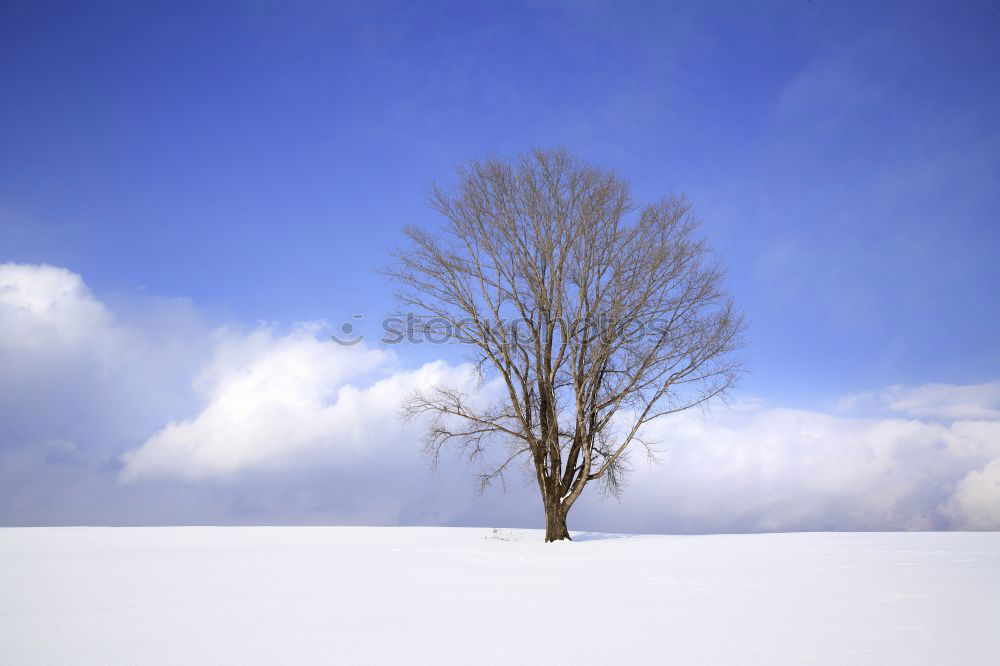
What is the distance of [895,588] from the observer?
5.81 m

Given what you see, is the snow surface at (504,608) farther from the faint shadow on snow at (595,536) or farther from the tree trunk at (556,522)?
the faint shadow on snow at (595,536)

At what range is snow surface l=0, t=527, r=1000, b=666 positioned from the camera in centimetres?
372

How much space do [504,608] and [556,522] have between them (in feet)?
30.8

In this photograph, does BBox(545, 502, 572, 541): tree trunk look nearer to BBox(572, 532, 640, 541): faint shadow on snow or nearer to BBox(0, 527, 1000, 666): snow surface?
BBox(572, 532, 640, 541): faint shadow on snow

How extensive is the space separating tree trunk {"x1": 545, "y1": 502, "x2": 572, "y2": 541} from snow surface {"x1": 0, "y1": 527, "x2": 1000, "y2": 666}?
488 centimetres

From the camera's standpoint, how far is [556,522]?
14.1 m

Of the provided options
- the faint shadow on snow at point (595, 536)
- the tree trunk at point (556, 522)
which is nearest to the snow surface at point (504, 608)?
the tree trunk at point (556, 522)

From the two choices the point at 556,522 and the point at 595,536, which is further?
the point at 595,536

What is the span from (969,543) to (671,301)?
672 cm

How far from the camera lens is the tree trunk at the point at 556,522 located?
14133 mm

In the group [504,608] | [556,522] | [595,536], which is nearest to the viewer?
[504,608]

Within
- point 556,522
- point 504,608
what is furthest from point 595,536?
point 504,608

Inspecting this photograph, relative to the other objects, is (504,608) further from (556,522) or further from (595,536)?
(595,536)

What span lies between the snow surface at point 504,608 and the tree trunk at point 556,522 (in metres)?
4.88
